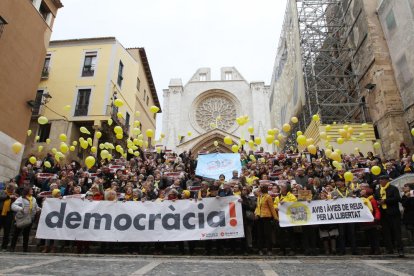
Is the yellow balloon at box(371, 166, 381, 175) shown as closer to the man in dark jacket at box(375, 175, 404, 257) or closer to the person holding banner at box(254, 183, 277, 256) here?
the man in dark jacket at box(375, 175, 404, 257)

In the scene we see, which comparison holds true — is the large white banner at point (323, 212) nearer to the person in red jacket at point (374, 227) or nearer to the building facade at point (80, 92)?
the person in red jacket at point (374, 227)

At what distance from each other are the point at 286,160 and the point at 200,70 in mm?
25609

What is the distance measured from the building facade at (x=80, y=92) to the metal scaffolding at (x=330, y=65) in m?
11.0

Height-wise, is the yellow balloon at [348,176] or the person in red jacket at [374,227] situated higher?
the yellow balloon at [348,176]

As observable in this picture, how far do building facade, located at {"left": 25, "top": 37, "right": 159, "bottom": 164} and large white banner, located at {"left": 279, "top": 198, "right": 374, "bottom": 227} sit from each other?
514 inches

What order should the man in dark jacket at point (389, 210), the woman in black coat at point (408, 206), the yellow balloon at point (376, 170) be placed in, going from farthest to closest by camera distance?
1. the yellow balloon at point (376, 170)
2. the woman in black coat at point (408, 206)
3. the man in dark jacket at point (389, 210)

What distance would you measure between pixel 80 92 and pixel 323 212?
18.1 metres

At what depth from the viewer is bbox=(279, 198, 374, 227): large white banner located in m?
6.28

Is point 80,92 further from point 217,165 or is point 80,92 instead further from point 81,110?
point 217,165

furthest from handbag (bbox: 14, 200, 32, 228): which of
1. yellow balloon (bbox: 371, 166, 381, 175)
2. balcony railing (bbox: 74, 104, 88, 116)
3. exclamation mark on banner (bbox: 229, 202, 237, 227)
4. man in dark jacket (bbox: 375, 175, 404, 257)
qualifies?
balcony railing (bbox: 74, 104, 88, 116)

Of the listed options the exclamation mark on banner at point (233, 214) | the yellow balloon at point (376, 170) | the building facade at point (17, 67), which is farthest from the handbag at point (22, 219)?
the yellow balloon at point (376, 170)

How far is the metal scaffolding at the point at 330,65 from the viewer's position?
706 inches

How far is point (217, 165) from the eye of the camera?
13.0 m

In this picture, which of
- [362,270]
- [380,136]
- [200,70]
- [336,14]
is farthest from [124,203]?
[200,70]
